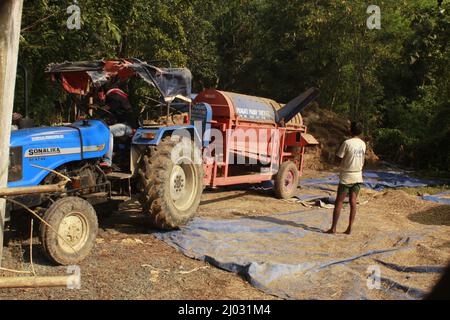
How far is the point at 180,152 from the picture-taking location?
6.40 metres

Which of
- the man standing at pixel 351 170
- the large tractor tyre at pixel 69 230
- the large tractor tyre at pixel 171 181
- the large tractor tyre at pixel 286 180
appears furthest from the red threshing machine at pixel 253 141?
the large tractor tyre at pixel 69 230

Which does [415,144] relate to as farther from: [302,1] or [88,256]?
[88,256]

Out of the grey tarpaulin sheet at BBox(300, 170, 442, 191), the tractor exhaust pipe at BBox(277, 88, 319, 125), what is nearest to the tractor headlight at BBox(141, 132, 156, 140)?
the tractor exhaust pipe at BBox(277, 88, 319, 125)

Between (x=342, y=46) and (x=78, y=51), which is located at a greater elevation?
(x=342, y=46)

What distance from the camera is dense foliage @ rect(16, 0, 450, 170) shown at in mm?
14609

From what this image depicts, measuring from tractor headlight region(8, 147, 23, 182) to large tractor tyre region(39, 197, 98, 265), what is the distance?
53cm

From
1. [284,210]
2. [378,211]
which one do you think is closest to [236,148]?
[284,210]

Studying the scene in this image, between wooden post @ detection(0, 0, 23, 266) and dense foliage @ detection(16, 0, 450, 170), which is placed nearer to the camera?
wooden post @ detection(0, 0, 23, 266)

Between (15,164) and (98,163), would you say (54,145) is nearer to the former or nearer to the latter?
(15,164)

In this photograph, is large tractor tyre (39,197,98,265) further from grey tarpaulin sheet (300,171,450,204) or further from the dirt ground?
grey tarpaulin sheet (300,171,450,204)

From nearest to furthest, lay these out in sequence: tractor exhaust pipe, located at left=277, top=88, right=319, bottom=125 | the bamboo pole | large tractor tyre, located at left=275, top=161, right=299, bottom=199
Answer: the bamboo pole, large tractor tyre, located at left=275, top=161, right=299, bottom=199, tractor exhaust pipe, located at left=277, top=88, right=319, bottom=125

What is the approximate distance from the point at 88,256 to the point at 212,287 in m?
A: 1.55

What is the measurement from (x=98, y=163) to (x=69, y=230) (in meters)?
1.22

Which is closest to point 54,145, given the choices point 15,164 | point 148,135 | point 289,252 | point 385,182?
point 15,164
